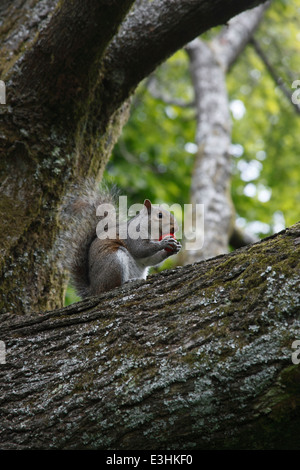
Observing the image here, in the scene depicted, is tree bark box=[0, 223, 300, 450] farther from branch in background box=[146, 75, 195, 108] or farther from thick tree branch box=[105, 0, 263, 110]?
branch in background box=[146, 75, 195, 108]

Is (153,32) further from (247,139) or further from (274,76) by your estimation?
(247,139)

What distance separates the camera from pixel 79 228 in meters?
3.16

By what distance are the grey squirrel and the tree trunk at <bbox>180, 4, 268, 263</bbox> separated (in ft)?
4.38

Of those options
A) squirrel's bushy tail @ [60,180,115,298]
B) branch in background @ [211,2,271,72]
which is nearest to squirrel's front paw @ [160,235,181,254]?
squirrel's bushy tail @ [60,180,115,298]

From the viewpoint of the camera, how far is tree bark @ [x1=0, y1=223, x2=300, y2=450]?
1.58 m

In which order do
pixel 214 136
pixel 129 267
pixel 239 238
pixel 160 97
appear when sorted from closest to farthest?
pixel 129 267 < pixel 239 238 < pixel 214 136 < pixel 160 97

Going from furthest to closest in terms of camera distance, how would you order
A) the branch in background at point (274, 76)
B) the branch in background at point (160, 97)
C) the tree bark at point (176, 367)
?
1. the branch in background at point (160, 97)
2. the branch in background at point (274, 76)
3. the tree bark at point (176, 367)

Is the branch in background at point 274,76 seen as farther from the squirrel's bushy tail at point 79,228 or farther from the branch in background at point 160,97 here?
the squirrel's bushy tail at point 79,228

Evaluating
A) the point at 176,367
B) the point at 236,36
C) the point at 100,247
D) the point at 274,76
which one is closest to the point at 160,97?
the point at 236,36

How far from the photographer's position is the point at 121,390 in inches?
68.9

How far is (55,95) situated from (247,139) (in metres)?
6.62

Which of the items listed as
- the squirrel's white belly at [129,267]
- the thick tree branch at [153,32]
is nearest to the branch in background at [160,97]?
the thick tree branch at [153,32]

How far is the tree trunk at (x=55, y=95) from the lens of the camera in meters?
Result: 2.60

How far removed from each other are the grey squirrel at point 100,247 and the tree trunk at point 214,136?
1.33m
